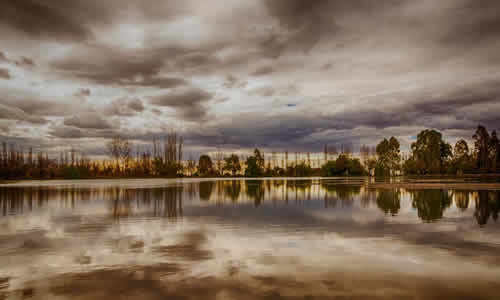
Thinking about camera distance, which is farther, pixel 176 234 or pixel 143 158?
pixel 143 158

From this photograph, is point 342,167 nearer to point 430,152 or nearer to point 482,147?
point 430,152

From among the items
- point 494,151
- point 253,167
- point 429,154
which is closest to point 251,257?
point 253,167

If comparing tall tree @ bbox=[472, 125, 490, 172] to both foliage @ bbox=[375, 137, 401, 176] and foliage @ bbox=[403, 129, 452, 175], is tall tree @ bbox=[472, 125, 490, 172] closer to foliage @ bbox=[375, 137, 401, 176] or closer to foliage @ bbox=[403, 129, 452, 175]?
foliage @ bbox=[403, 129, 452, 175]

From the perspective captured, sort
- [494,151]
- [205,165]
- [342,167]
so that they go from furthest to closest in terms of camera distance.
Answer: [205,165] < [342,167] < [494,151]

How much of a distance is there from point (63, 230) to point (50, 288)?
6.72 meters

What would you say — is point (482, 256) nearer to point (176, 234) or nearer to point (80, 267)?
point (176, 234)

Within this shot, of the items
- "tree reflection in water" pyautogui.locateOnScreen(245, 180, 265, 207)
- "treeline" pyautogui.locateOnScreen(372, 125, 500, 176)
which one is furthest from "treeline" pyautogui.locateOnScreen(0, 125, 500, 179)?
"tree reflection in water" pyautogui.locateOnScreen(245, 180, 265, 207)

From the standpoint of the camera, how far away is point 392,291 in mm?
5883

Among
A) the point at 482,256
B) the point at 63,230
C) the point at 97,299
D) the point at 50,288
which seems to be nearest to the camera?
the point at 97,299

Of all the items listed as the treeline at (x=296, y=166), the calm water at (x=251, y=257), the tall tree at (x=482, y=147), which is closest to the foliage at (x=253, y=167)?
the treeline at (x=296, y=166)

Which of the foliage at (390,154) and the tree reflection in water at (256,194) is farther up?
the foliage at (390,154)

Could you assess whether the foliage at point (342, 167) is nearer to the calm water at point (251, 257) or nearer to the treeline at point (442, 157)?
A: the treeline at point (442, 157)

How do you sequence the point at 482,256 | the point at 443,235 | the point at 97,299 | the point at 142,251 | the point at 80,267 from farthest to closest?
the point at 443,235 < the point at 142,251 < the point at 482,256 < the point at 80,267 < the point at 97,299

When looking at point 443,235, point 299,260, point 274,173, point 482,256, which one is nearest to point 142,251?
point 299,260
